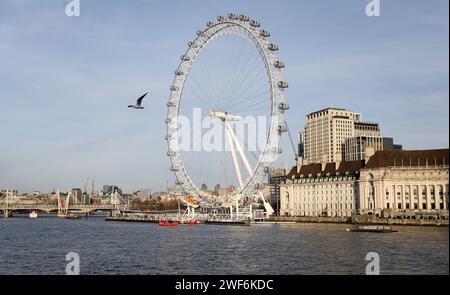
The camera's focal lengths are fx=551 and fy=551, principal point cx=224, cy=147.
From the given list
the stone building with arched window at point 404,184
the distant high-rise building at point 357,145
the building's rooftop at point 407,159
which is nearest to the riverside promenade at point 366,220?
the stone building with arched window at point 404,184

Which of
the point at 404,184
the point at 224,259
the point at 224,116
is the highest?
the point at 224,116

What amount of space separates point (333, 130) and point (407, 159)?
89.1 meters

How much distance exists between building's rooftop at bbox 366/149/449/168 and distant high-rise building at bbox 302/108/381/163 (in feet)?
267

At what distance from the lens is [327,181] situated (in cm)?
11081

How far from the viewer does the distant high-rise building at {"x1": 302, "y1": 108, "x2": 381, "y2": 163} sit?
7264 inches

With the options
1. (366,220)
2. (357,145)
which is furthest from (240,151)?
(357,145)

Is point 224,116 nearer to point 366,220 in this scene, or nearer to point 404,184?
point 366,220

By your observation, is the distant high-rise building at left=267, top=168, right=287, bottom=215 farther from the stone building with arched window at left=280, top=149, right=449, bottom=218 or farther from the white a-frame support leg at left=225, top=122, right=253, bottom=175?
the white a-frame support leg at left=225, top=122, right=253, bottom=175

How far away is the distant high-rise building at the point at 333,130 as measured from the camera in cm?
18450

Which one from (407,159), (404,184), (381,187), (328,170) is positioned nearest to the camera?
(404,184)

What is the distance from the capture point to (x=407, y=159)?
96375 mm
